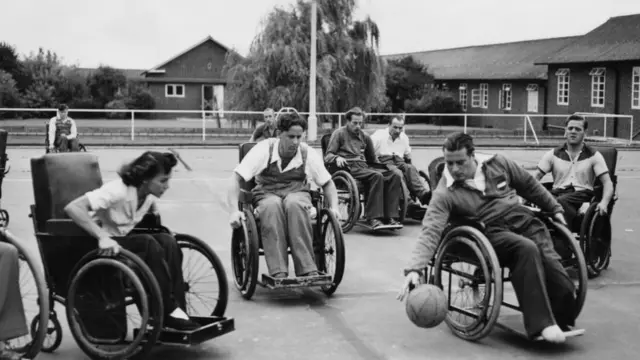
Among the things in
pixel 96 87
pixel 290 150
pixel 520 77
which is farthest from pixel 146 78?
pixel 290 150

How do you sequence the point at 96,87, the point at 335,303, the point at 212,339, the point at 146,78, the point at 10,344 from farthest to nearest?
the point at 146,78
the point at 96,87
the point at 335,303
the point at 212,339
the point at 10,344

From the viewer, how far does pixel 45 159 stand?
6102mm

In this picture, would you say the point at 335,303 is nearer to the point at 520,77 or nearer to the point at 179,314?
the point at 179,314

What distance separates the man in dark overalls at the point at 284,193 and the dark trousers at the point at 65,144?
39.1 ft

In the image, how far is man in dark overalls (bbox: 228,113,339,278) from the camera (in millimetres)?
7332

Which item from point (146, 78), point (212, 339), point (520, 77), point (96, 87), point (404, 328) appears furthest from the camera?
point (146, 78)

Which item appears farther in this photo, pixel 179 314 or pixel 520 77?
pixel 520 77

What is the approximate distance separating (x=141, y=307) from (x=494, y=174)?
2.49 m

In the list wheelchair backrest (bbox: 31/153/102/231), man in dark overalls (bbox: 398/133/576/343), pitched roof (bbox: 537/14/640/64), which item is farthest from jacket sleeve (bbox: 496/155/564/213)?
pitched roof (bbox: 537/14/640/64)

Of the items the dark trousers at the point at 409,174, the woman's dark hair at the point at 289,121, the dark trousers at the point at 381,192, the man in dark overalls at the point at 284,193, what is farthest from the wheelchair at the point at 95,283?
the dark trousers at the point at 409,174

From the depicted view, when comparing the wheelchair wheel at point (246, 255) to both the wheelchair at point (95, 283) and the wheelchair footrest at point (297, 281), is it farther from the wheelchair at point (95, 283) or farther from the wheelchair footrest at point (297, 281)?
the wheelchair at point (95, 283)

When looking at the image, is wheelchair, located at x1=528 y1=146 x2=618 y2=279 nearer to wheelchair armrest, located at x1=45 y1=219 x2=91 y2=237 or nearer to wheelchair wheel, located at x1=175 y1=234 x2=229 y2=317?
wheelchair wheel, located at x1=175 y1=234 x2=229 y2=317

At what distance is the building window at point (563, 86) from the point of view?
43281mm

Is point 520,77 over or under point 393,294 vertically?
over
